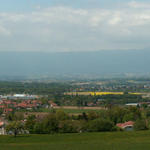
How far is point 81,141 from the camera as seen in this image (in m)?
23.3

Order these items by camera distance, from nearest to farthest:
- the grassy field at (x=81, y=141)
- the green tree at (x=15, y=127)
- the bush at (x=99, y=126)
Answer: the grassy field at (x=81, y=141) → the green tree at (x=15, y=127) → the bush at (x=99, y=126)

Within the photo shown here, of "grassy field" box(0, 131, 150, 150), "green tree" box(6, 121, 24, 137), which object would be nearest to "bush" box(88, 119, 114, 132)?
"grassy field" box(0, 131, 150, 150)

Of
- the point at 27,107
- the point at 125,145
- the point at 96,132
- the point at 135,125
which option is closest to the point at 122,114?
the point at 135,125

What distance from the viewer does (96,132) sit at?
27.6 meters

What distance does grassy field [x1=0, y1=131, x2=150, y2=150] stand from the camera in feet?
68.4

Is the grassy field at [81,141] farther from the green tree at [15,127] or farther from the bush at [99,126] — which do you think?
the bush at [99,126]

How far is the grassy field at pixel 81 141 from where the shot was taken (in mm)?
20859

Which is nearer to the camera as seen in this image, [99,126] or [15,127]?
[15,127]

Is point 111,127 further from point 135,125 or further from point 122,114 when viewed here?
point 122,114

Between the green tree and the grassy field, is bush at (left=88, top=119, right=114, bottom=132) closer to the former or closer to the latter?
the grassy field

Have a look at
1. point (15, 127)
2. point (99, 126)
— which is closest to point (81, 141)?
point (99, 126)

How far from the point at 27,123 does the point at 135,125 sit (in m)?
8.98

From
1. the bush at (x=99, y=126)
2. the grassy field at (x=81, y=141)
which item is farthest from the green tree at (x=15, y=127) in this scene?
the bush at (x=99, y=126)

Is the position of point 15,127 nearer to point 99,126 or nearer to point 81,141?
→ point 81,141
